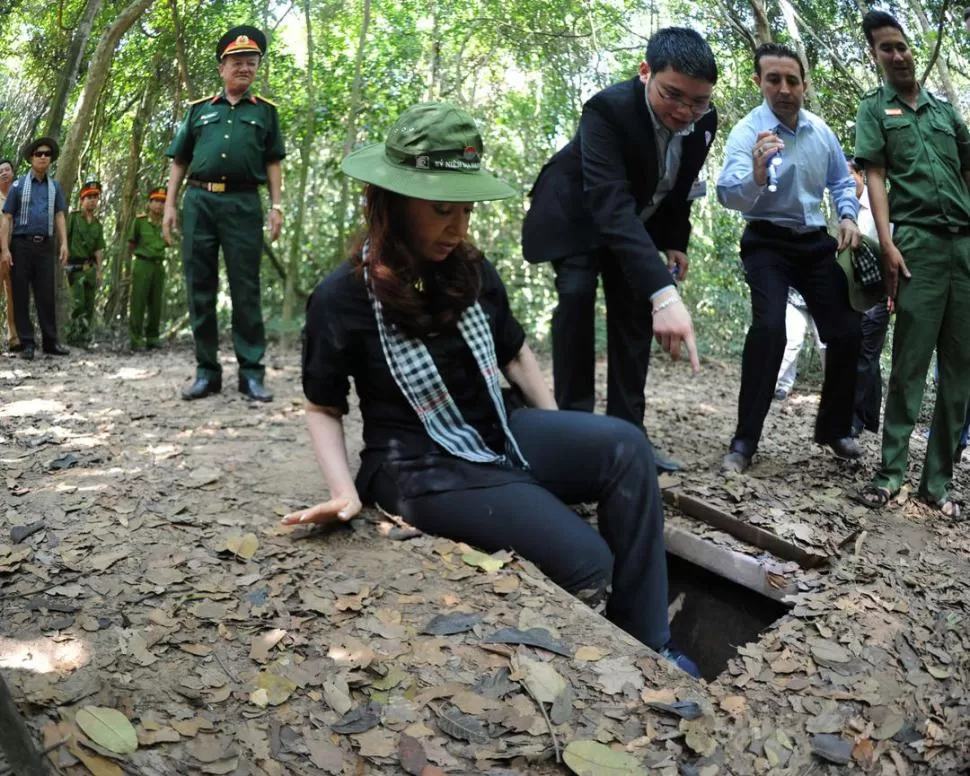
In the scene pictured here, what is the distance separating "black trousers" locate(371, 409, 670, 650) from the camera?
2932 mm

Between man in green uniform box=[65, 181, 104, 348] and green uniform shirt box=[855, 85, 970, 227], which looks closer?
green uniform shirt box=[855, 85, 970, 227]

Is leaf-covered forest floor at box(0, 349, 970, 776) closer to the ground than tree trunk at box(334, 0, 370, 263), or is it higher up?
closer to the ground

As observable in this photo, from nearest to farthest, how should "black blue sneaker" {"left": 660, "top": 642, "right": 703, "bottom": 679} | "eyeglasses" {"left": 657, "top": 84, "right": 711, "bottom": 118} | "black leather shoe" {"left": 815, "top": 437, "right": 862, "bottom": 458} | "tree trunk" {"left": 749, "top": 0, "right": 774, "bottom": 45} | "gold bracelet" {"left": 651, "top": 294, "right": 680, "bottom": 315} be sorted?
"black blue sneaker" {"left": 660, "top": 642, "right": 703, "bottom": 679}
"gold bracelet" {"left": 651, "top": 294, "right": 680, "bottom": 315}
"eyeglasses" {"left": 657, "top": 84, "right": 711, "bottom": 118}
"black leather shoe" {"left": 815, "top": 437, "right": 862, "bottom": 458}
"tree trunk" {"left": 749, "top": 0, "right": 774, "bottom": 45}

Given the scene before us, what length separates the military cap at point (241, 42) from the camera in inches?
221

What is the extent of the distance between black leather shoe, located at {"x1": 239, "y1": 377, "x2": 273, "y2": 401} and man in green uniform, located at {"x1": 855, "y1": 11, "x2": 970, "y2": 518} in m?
3.48

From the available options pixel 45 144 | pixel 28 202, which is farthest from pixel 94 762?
pixel 45 144

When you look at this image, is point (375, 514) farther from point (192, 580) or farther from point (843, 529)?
point (843, 529)

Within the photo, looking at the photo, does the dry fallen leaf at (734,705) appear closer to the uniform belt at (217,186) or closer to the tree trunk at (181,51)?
the uniform belt at (217,186)

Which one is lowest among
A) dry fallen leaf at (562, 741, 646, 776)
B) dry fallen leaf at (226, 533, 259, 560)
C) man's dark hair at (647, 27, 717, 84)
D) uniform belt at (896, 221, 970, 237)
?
dry fallen leaf at (562, 741, 646, 776)

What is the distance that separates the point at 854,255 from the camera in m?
4.29

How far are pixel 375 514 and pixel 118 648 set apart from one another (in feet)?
3.34

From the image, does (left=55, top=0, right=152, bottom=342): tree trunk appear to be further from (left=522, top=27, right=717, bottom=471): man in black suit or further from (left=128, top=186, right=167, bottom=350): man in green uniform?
(left=522, top=27, right=717, bottom=471): man in black suit

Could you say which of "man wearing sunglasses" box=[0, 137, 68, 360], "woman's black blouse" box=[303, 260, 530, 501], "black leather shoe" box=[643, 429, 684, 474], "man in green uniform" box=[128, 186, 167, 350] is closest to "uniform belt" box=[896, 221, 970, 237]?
"black leather shoe" box=[643, 429, 684, 474]

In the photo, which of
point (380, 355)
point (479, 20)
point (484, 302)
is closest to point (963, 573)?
point (484, 302)
